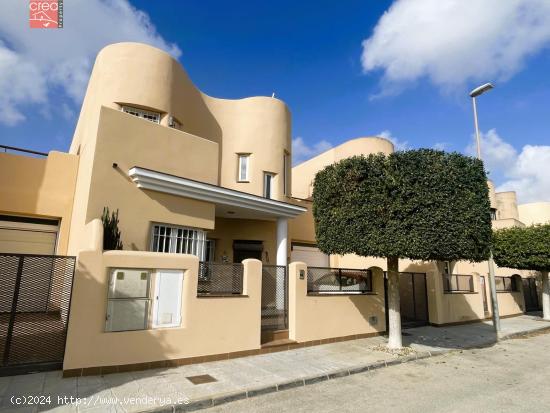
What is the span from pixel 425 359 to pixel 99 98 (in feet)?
41.9

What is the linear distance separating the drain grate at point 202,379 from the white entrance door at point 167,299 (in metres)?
1.26

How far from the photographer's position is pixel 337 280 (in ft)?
35.7

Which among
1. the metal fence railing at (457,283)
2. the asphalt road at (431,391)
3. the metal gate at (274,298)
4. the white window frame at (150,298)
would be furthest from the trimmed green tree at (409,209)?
the metal fence railing at (457,283)

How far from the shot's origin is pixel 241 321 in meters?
8.27

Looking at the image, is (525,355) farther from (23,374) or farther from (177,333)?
(23,374)

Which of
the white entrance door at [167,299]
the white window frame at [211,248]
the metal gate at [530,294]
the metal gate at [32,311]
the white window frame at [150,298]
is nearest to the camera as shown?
the metal gate at [32,311]

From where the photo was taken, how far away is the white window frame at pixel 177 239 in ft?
31.5

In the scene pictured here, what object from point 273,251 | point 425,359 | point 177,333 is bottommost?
point 425,359

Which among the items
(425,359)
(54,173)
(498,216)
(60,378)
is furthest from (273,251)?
(498,216)

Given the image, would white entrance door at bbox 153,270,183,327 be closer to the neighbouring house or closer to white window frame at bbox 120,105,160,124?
the neighbouring house

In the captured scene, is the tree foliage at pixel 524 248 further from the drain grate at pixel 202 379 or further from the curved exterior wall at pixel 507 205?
the curved exterior wall at pixel 507 205

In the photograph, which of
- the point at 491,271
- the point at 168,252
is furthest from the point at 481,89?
the point at 168,252

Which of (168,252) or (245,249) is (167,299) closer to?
(168,252)

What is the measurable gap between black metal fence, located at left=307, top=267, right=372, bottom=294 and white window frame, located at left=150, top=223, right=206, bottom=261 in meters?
3.44
